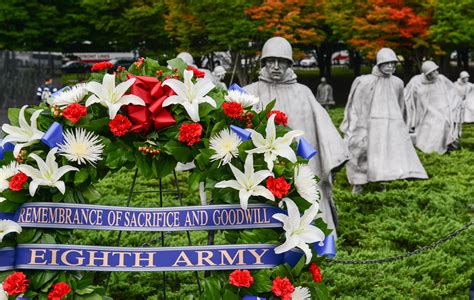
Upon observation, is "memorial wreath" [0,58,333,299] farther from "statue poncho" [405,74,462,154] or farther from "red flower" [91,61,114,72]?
"statue poncho" [405,74,462,154]

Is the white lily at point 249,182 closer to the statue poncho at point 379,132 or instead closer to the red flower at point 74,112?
the red flower at point 74,112

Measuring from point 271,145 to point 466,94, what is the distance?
21.2 m

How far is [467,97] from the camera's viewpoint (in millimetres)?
23719

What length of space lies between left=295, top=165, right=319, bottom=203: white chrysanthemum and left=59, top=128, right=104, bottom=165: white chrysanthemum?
0.97m

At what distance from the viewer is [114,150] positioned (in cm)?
355

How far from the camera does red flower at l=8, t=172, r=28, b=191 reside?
11.3 feet

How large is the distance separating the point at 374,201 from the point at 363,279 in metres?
4.00

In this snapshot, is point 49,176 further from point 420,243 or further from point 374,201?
point 374,201

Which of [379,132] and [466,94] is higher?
[466,94]

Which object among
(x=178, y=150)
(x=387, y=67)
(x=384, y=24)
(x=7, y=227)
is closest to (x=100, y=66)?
(x=178, y=150)

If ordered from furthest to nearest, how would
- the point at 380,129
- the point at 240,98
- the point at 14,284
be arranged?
the point at 380,129 → the point at 240,98 → the point at 14,284

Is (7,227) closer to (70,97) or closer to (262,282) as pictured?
(70,97)

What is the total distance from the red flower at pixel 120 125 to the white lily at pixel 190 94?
0.21 meters

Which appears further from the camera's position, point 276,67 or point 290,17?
point 290,17
